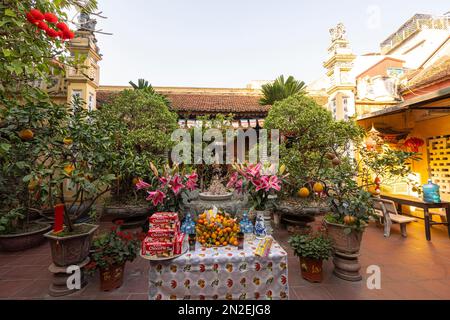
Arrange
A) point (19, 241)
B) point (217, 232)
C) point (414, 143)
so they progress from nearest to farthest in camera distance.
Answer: point (217, 232) → point (19, 241) → point (414, 143)

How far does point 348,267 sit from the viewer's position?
274 cm

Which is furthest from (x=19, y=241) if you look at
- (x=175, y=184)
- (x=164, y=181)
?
(x=175, y=184)

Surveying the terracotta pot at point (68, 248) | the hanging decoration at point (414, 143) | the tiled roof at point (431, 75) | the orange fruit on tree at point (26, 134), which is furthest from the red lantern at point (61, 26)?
the hanging decoration at point (414, 143)

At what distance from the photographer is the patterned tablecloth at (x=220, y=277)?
2055 millimetres

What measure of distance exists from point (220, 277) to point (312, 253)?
1325 millimetres

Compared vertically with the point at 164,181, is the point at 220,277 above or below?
below

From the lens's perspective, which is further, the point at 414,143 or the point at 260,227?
the point at 414,143

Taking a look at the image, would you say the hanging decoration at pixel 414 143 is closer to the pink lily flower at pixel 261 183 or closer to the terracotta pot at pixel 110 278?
the pink lily flower at pixel 261 183

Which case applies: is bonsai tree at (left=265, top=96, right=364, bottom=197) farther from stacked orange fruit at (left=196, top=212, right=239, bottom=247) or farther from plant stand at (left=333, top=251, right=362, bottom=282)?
stacked orange fruit at (left=196, top=212, right=239, bottom=247)

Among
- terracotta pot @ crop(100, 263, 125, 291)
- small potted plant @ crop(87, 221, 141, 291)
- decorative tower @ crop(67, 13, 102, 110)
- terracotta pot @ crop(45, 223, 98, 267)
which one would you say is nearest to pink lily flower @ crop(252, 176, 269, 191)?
small potted plant @ crop(87, 221, 141, 291)

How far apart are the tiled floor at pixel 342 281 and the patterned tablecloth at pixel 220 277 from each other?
2.04ft

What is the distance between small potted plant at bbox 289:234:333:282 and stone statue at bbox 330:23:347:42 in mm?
7073

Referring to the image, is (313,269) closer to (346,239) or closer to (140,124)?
(346,239)
